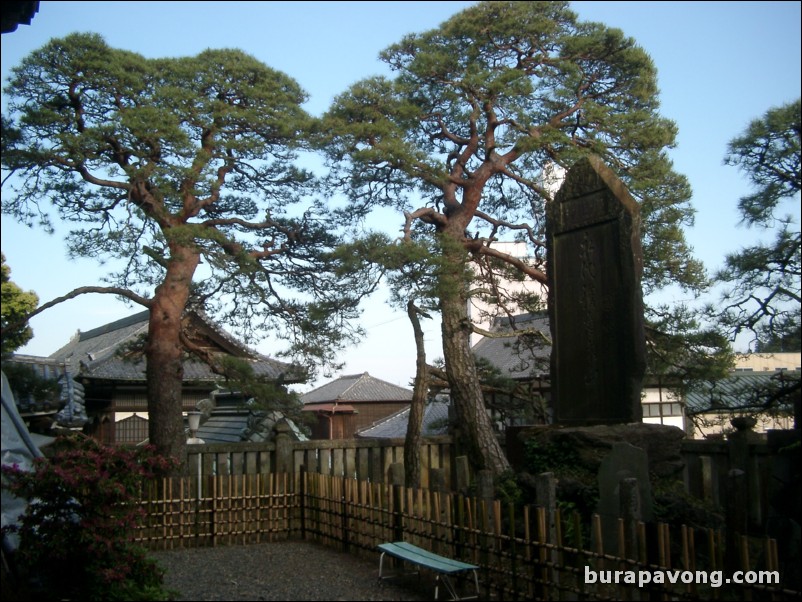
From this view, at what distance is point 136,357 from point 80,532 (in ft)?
22.5

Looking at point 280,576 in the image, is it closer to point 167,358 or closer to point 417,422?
point 417,422

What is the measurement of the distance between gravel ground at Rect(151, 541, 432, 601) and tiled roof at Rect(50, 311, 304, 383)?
12.3ft

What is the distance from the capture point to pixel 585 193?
8.12m

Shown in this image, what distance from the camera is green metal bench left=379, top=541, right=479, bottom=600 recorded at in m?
6.22

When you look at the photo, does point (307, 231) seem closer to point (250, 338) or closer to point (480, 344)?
point (250, 338)

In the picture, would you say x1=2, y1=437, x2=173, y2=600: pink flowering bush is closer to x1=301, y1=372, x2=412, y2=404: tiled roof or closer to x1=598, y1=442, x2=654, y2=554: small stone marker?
x1=598, y1=442, x2=654, y2=554: small stone marker

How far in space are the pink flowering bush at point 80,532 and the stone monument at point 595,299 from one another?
14.3 feet

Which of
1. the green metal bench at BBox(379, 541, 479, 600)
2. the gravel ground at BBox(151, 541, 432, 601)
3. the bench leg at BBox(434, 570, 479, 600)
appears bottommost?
the gravel ground at BBox(151, 541, 432, 601)

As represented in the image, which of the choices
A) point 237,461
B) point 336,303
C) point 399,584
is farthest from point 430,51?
point 399,584

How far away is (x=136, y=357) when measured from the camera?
13.3m

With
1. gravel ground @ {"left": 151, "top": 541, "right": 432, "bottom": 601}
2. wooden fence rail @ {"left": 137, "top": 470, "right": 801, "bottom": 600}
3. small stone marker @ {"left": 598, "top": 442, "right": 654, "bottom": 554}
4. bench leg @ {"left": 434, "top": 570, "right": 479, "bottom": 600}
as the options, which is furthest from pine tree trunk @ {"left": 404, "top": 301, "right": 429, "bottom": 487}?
small stone marker @ {"left": 598, "top": 442, "right": 654, "bottom": 554}

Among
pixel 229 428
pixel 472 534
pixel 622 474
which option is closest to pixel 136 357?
pixel 472 534

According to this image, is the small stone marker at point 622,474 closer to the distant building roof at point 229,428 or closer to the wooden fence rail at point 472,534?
the wooden fence rail at point 472,534

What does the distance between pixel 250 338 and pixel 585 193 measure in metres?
6.73
